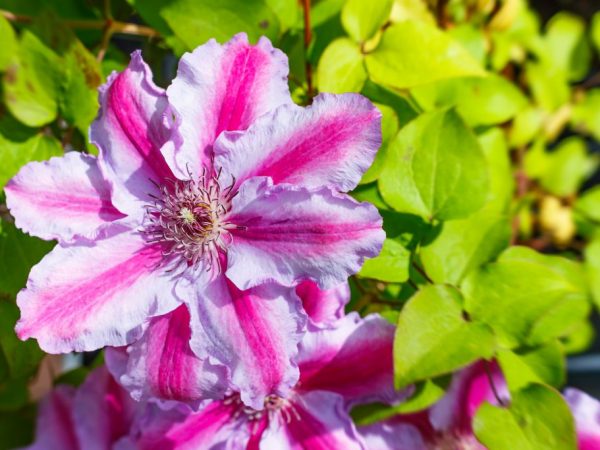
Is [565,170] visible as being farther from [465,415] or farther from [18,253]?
[18,253]

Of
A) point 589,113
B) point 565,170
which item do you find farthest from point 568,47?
point 565,170

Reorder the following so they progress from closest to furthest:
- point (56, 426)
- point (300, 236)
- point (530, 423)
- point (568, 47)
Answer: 1. point (300, 236)
2. point (530, 423)
3. point (56, 426)
4. point (568, 47)

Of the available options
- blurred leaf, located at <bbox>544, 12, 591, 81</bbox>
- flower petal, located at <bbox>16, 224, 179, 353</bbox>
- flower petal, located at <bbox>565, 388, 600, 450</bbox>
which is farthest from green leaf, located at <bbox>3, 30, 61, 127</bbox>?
blurred leaf, located at <bbox>544, 12, 591, 81</bbox>

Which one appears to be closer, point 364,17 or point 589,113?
point 364,17

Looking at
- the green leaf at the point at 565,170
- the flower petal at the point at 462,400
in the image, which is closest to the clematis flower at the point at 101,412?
the flower petal at the point at 462,400

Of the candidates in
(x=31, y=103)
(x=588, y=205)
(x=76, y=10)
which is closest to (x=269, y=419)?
(x=31, y=103)
